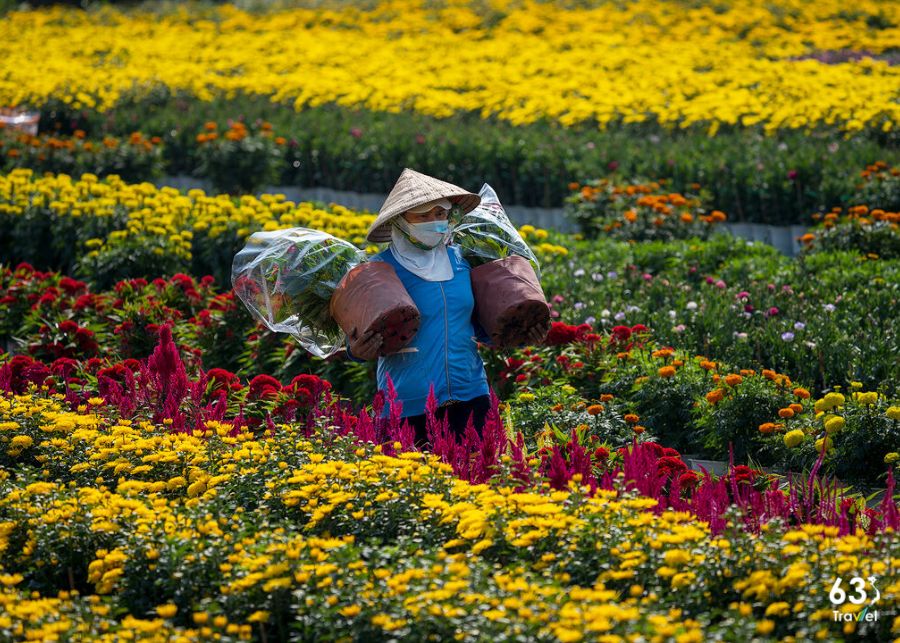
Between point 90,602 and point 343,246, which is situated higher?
point 343,246

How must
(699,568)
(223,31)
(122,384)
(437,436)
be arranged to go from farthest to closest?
(223,31) → (122,384) → (437,436) → (699,568)

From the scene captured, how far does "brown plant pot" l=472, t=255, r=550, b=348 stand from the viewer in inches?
208

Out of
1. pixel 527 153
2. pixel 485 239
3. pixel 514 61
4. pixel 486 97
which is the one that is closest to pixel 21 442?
pixel 485 239

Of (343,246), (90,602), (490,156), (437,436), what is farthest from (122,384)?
(490,156)

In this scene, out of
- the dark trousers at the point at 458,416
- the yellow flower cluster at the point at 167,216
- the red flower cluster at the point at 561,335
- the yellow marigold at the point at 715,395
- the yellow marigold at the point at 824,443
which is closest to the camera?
the yellow marigold at the point at 824,443

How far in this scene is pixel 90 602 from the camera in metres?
3.71

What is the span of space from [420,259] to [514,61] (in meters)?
12.2

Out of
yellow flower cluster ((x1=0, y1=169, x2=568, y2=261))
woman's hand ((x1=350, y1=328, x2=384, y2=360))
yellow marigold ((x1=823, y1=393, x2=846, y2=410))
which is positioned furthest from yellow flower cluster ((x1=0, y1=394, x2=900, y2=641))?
yellow flower cluster ((x1=0, y1=169, x2=568, y2=261))

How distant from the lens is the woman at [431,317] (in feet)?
17.3

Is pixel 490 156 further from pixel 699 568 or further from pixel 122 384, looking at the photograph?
pixel 699 568

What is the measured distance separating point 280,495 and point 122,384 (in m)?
2.41

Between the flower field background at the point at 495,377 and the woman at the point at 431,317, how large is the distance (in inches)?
10.9

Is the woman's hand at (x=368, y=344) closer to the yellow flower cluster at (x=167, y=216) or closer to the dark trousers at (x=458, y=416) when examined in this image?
the dark trousers at (x=458, y=416)

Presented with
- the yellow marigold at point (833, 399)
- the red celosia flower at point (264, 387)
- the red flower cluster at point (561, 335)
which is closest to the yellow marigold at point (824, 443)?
the yellow marigold at point (833, 399)
